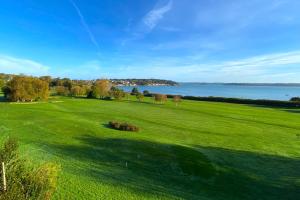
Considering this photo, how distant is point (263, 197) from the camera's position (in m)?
17.9

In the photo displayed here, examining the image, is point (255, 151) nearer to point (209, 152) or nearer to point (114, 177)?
point (209, 152)

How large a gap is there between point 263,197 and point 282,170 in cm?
689

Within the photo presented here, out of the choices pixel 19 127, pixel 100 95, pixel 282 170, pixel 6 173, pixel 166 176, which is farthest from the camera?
pixel 100 95

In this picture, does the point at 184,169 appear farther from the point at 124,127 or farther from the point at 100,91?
the point at 100,91

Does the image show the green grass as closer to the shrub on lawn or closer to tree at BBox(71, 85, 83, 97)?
the shrub on lawn

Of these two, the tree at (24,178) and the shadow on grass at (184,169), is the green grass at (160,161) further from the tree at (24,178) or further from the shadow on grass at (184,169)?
the tree at (24,178)

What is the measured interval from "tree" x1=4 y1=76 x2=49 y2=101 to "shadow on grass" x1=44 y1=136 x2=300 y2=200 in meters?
49.5

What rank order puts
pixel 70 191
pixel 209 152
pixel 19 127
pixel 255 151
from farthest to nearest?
pixel 19 127, pixel 255 151, pixel 209 152, pixel 70 191

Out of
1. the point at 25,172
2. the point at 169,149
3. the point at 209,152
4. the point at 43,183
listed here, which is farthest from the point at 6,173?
the point at 209,152

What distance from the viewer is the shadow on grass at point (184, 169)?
17.8 metres

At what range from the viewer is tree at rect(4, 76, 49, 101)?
69200 millimetres

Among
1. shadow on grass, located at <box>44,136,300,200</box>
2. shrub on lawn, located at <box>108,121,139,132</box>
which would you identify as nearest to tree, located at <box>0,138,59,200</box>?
shadow on grass, located at <box>44,136,300,200</box>

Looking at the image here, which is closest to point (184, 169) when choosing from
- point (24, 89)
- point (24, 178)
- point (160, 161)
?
point (160, 161)

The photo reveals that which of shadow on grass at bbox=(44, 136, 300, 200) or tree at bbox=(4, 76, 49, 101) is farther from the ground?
tree at bbox=(4, 76, 49, 101)
